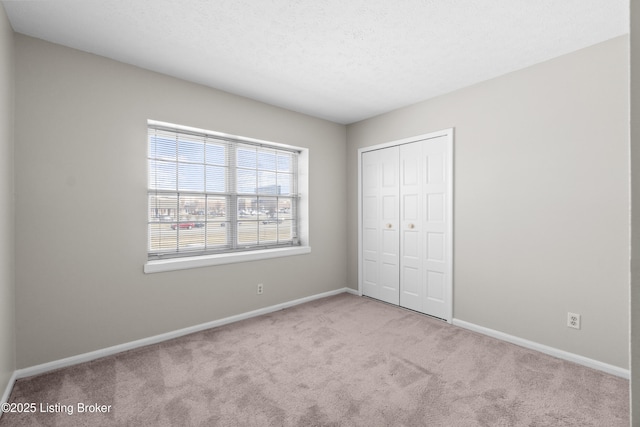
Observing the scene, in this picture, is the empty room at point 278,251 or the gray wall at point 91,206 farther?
the gray wall at point 91,206

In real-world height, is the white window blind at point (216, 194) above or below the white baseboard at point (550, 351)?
above

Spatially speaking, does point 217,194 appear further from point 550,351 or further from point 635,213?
point 550,351

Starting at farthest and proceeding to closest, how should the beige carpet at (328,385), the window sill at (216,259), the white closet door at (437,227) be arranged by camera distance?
the white closet door at (437,227) < the window sill at (216,259) < the beige carpet at (328,385)

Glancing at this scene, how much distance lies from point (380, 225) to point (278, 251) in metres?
1.44

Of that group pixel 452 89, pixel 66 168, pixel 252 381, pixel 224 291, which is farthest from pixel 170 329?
pixel 452 89

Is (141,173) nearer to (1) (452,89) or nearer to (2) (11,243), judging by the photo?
(2) (11,243)

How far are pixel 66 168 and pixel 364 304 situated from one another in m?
3.52

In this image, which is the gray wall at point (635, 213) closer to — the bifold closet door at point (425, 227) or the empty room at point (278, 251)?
the empty room at point (278, 251)

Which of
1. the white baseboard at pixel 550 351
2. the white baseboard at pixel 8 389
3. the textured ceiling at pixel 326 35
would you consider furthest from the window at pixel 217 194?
the white baseboard at pixel 550 351

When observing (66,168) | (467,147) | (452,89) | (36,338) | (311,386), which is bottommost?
(311,386)

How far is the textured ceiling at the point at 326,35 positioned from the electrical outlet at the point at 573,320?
2240 millimetres

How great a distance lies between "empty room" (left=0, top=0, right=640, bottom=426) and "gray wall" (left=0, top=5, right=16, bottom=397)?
0.03 meters

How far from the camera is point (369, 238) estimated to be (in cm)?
443

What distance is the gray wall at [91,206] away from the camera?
2.38 metres
